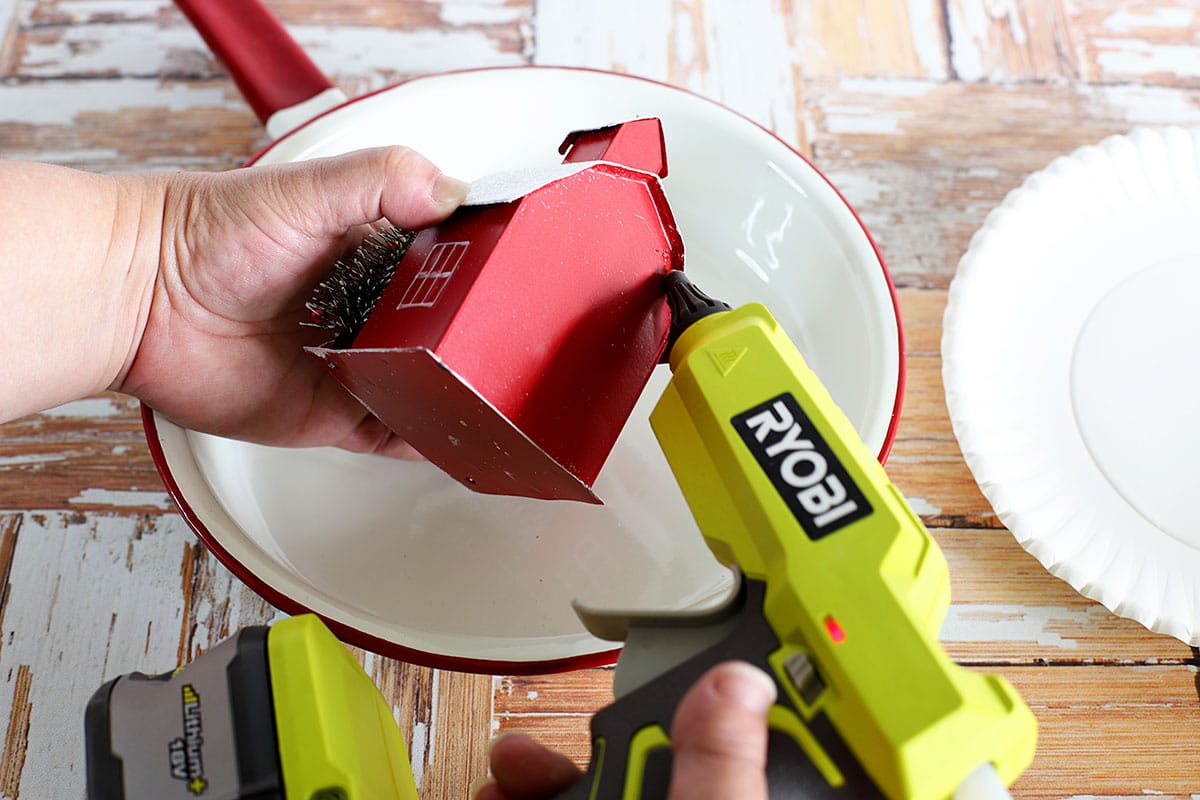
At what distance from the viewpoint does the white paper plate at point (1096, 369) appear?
20.1 inches

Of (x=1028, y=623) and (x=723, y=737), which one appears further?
(x=1028, y=623)

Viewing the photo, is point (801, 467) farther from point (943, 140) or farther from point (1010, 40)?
point (1010, 40)

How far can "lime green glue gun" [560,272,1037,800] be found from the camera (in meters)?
0.29

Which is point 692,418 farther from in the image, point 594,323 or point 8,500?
point 8,500

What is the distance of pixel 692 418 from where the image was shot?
1.25 ft

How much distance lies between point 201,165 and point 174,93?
8 cm

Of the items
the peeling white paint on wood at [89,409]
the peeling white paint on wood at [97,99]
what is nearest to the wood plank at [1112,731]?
the peeling white paint on wood at [89,409]

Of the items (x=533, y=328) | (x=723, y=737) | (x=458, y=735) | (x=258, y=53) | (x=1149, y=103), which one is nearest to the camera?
(x=723, y=737)

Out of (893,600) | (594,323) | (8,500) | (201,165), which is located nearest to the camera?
(893,600)

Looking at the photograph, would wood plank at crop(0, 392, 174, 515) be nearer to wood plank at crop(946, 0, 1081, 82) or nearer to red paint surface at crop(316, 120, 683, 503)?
red paint surface at crop(316, 120, 683, 503)

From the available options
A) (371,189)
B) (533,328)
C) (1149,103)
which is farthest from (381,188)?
(1149,103)

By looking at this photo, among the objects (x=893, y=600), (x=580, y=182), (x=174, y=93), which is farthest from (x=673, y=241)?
(x=174, y=93)

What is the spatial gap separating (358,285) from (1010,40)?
0.57m

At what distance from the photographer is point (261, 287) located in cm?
50
